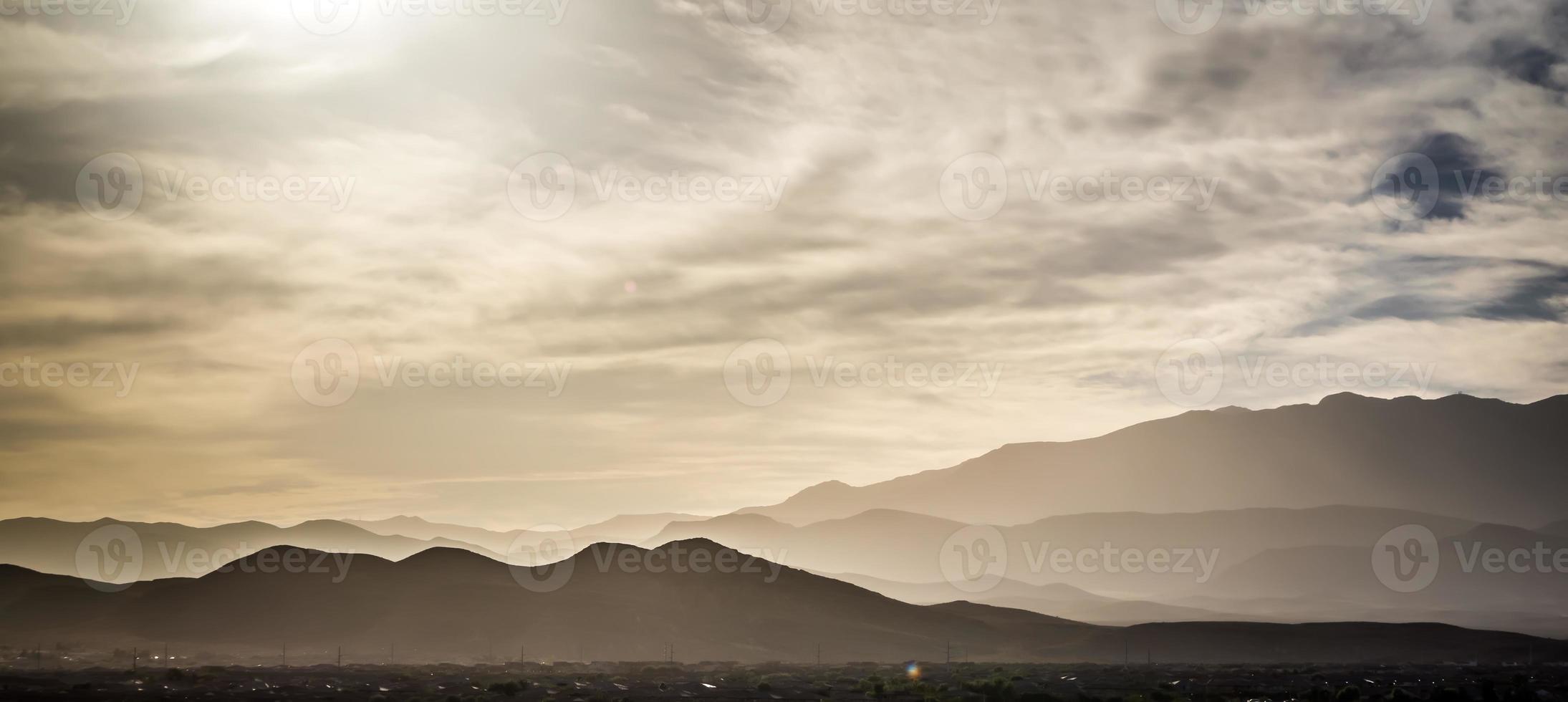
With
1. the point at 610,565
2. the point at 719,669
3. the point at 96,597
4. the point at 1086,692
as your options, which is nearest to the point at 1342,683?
the point at 1086,692

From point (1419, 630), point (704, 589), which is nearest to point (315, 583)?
point (704, 589)

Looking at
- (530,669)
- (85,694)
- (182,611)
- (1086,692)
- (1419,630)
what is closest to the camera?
(85,694)

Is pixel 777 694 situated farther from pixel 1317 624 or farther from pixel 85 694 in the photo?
pixel 1317 624

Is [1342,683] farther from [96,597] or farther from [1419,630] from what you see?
[96,597]

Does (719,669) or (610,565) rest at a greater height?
(610,565)

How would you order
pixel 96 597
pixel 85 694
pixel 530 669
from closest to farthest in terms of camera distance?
pixel 85 694 → pixel 530 669 → pixel 96 597

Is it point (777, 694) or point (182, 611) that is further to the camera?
point (182, 611)
